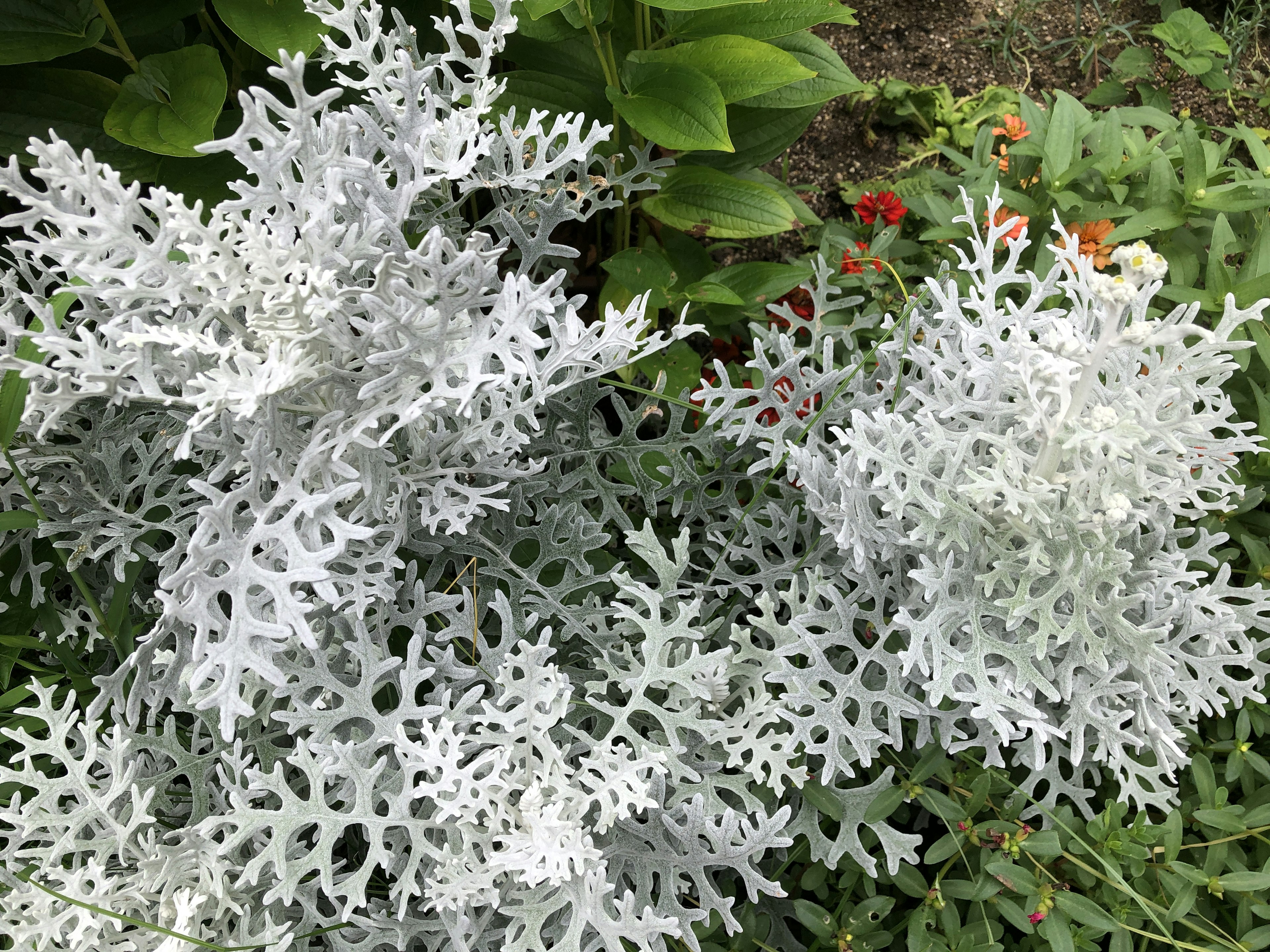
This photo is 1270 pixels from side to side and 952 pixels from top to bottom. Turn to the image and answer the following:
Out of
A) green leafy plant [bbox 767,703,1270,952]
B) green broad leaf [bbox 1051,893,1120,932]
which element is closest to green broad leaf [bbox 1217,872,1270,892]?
green leafy plant [bbox 767,703,1270,952]

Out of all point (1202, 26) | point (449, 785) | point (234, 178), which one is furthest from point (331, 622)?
point (1202, 26)

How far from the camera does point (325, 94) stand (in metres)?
0.65

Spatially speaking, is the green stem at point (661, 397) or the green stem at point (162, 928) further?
the green stem at point (661, 397)

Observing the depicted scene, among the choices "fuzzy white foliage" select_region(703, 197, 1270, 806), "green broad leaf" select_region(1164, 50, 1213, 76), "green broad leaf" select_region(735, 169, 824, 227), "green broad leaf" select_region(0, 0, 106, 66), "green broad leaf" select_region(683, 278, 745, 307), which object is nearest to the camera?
"fuzzy white foliage" select_region(703, 197, 1270, 806)

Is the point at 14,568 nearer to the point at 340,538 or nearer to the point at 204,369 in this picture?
the point at 204,369

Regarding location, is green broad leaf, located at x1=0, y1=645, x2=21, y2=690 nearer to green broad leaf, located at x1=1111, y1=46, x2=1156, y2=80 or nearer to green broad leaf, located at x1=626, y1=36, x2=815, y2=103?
green broad leaf, located at x1=626, y1=36, x2=815, y2=103

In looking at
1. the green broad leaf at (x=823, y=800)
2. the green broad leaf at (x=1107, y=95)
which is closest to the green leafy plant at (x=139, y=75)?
the green broad leaf at (x=823, y=800)

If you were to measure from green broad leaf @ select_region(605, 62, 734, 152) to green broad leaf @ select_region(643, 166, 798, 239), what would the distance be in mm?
144

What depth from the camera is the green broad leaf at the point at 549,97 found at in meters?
1.25

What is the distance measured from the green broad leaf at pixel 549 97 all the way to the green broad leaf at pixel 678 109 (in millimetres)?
100

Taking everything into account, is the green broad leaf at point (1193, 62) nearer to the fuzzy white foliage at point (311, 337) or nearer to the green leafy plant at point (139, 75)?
the fuzzy white foliage at point (311, 337)

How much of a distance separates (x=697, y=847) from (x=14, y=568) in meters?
0.82

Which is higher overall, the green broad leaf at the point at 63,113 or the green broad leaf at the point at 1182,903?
the green broad leaf at the point at 63,113

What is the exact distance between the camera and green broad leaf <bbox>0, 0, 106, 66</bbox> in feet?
3.63
